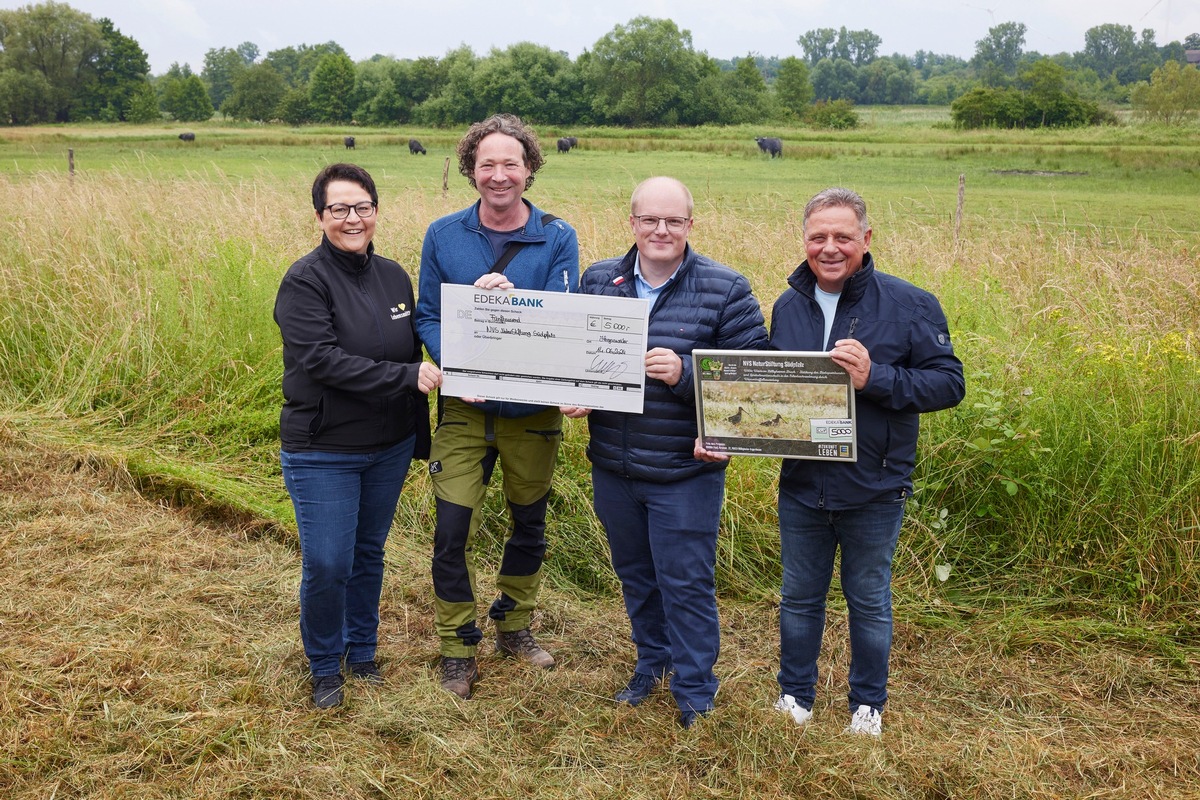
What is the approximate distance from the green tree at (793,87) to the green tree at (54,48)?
1780 inches

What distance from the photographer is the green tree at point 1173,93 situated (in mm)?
31228

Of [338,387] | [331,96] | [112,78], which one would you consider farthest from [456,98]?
[338,387]

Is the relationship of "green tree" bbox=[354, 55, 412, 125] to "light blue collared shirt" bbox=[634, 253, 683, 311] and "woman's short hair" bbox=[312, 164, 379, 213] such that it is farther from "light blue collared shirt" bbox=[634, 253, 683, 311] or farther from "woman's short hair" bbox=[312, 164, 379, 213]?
"light blue collared shirt" bbox=[634, 253, 683, 311]

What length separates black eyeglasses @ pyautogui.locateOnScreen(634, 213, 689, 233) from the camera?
312 centimetres

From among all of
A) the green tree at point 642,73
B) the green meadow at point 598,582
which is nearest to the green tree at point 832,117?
the green tree at point 642,73

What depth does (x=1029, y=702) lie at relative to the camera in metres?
3.75

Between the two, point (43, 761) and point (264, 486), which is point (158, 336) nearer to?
point (264, 486)

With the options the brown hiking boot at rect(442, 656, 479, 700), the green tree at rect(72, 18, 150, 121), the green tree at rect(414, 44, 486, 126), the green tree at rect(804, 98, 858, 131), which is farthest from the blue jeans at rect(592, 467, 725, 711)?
the green tree at rect(72, 18, 150, 121)

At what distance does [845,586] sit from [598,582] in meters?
1.83

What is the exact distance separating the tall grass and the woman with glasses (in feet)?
5.23

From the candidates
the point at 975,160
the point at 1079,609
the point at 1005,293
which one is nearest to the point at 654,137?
the point at 975,160

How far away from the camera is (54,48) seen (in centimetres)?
5375

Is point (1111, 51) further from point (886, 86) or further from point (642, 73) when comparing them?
point (886, 86)

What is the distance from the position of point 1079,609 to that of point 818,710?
164 centimetres
